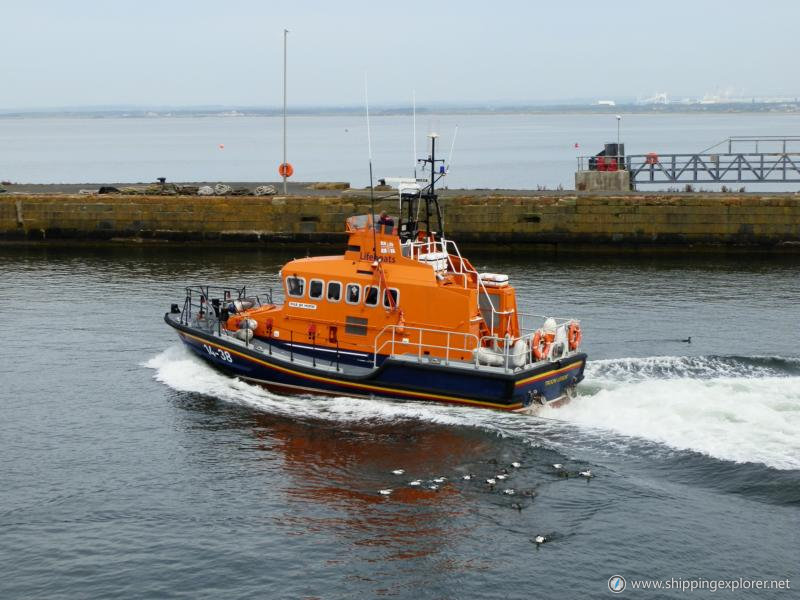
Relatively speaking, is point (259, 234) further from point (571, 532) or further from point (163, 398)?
point (571, 532)

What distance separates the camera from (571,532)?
43.3 ft

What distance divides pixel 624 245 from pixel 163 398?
21.1m

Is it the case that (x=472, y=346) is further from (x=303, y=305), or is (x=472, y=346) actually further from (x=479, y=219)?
(x=479, y=219)

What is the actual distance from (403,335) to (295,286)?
2.37 m

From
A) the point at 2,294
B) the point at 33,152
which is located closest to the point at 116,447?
the point at 2,294

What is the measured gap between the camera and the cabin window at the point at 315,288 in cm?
1875

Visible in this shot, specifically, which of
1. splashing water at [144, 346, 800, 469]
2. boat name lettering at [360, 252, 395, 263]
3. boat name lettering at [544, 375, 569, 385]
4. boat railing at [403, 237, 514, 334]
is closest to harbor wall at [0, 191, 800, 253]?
splashing water at [144, 346, 800, 469]

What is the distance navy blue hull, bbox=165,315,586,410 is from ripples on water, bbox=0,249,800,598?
29 centimetres

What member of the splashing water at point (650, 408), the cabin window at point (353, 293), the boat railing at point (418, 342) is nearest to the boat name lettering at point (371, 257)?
the cabin window at point (353, 293)

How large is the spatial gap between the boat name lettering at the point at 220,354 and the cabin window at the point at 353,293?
8.80ft

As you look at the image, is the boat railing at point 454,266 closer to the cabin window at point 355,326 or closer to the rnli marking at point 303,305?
the cabin window at point 355,326

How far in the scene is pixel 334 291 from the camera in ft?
61.2

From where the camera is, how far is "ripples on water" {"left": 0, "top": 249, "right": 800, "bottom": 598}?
12414mm

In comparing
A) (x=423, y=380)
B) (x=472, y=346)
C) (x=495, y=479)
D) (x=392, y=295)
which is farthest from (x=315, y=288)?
(x=495, y=479)
